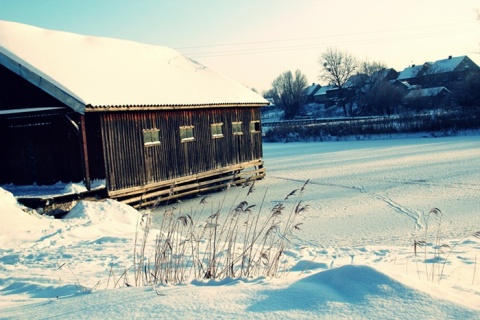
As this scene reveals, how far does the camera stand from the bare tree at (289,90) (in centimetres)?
7924

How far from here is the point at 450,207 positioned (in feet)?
34.7

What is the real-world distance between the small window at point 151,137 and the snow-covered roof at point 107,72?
0.85 m

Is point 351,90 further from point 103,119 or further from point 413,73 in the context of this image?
point 103,119

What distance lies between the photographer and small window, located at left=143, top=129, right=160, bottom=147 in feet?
42.0

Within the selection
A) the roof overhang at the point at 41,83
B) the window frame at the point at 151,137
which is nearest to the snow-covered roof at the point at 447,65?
the window frame at the point at 151,137

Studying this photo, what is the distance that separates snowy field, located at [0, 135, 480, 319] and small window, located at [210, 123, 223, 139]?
2146 mm

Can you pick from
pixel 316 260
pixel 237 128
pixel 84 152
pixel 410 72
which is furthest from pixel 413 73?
pixel 316 260

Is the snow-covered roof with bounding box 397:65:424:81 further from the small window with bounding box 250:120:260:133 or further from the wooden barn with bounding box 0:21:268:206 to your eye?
the wooden barn with bounding box 0:21:268:206

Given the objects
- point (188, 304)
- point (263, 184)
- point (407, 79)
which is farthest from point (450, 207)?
point (407, 79)

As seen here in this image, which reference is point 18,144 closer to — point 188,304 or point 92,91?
point 92,91

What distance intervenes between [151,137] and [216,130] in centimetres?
350

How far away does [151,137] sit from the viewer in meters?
13.1

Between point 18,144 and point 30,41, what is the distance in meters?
3.33

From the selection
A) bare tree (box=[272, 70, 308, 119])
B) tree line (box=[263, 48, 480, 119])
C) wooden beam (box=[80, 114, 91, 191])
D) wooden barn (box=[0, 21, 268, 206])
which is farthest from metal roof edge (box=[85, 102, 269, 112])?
bare tree (box=[272, 70, 308, 119])
